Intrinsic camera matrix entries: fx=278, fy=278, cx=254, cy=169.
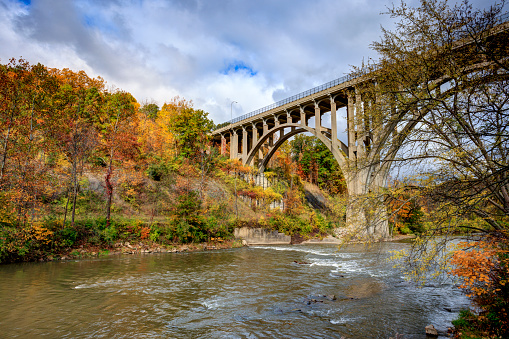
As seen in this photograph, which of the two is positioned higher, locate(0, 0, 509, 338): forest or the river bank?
locate(0, 0, 509, 338): forest

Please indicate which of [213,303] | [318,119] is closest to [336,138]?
[318,119]

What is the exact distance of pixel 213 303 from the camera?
8.47 meters

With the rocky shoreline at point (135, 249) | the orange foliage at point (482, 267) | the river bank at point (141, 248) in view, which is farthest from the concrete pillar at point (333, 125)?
the orange foliage at point (482, 267)

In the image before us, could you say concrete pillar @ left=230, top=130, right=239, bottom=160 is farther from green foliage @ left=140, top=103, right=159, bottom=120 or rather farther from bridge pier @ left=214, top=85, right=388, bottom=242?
green foliage @ left=140, top=103, right=159, bottom=120

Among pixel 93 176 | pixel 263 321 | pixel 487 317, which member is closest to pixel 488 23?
pixel 487 317

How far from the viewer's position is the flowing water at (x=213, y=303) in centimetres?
639

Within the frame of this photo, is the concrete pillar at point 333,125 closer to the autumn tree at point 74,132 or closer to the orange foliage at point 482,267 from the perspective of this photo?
the autumn tree at point 74,132

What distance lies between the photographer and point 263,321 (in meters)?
7.03

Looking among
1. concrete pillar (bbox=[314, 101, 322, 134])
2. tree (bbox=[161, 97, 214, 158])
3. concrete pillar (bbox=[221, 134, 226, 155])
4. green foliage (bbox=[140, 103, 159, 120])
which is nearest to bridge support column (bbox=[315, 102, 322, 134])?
concrete pillar (bbox=[314, 101, 322, 134])

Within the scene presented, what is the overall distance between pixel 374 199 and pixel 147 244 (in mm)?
17743

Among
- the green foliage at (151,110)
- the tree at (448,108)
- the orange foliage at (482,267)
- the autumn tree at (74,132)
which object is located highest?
the green foliage at (151,110)

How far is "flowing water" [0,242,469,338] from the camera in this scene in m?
6.39

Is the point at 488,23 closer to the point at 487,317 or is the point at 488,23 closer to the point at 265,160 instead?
the point at 487,317

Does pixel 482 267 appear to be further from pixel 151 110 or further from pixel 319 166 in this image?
pixel 151 110
